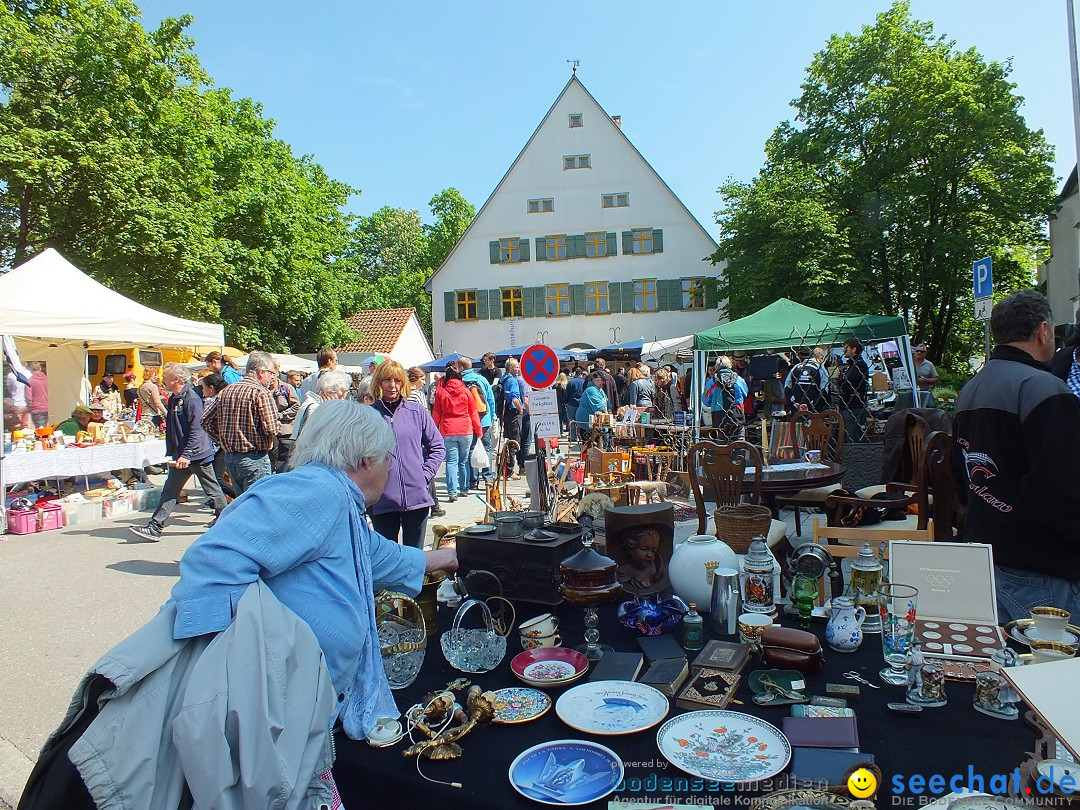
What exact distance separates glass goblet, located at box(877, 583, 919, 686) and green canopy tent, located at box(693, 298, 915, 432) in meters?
8.64

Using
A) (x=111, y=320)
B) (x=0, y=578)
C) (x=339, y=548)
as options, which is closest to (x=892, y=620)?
(x=339, y=548)

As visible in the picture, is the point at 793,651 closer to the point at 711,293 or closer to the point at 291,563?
the point at 291,563

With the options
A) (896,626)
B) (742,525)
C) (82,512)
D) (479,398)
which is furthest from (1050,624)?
(82,512)

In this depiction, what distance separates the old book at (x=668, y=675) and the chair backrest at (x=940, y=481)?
98.7 inches

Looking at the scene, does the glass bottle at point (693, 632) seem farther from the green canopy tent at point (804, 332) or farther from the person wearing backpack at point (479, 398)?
the green canopy tent at point (804, 332)

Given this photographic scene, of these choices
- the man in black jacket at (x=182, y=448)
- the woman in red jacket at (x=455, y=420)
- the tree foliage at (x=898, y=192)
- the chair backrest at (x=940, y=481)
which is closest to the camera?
the chair backrest at (x=940, y=481)

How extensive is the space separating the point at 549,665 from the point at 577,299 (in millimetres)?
25983

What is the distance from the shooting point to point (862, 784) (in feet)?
4.71

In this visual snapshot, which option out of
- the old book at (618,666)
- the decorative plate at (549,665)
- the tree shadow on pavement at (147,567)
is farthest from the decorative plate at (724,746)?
the tree shadow on pavement at (147,567)

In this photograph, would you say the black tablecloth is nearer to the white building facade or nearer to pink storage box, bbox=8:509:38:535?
pink storage box, bbox=8:509:38:535

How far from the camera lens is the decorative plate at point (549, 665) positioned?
2031mm

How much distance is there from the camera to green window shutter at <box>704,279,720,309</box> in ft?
83.8

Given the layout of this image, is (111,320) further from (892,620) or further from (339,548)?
(892,620)

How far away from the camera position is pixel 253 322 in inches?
982
